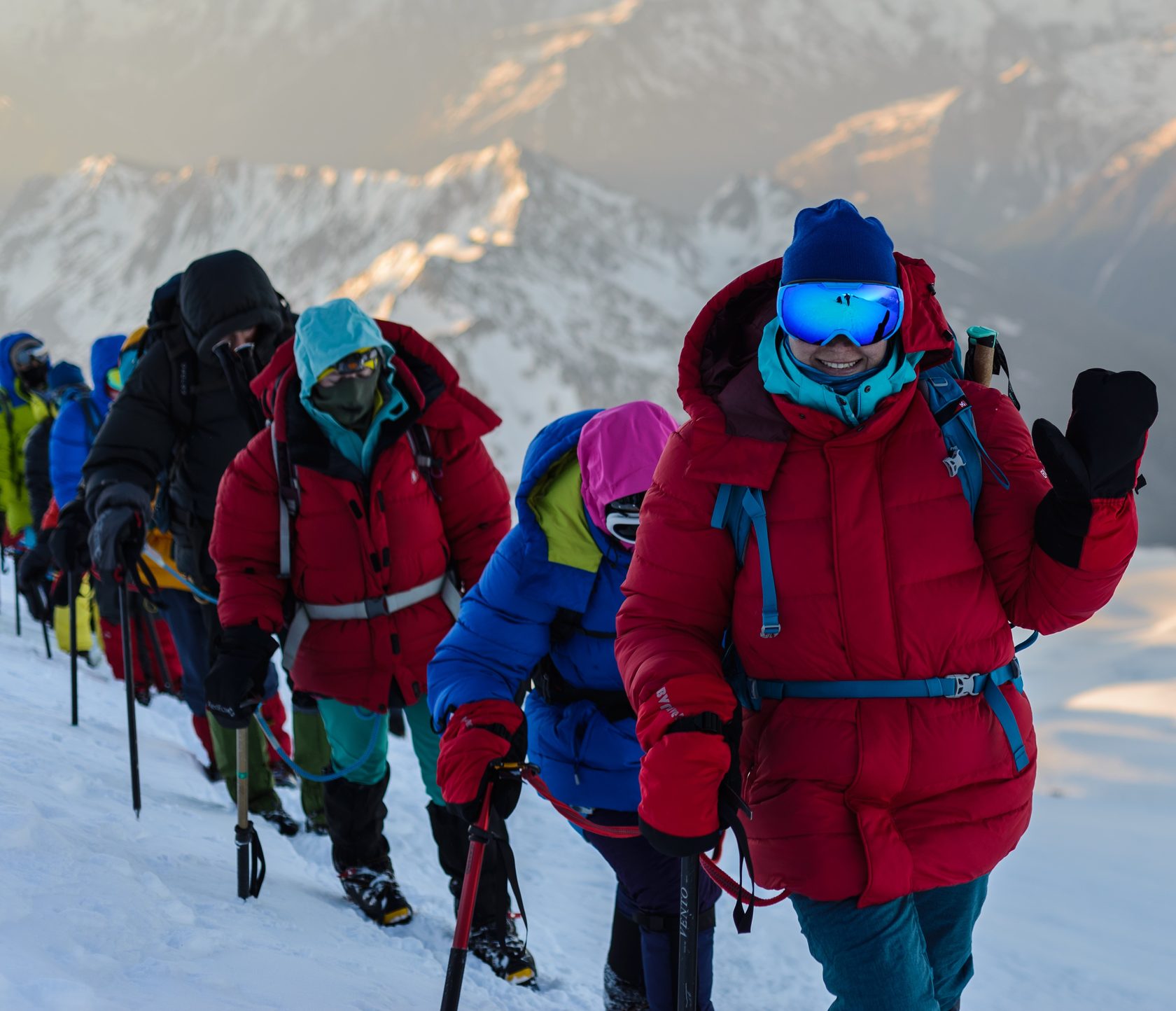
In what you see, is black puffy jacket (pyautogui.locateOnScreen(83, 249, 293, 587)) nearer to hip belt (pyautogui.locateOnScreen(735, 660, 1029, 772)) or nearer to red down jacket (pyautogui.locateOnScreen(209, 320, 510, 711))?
red down jacket (pyautogui.locateOnScreen(209, 320, 510, 711))

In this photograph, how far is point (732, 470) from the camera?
7.88ft

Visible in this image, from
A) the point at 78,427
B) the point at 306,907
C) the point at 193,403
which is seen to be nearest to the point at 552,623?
the point at 306,907

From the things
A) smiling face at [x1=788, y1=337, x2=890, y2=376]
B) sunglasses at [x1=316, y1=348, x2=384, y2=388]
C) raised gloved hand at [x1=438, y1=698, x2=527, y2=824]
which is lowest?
raised gloved hand at [x1=438, y1=698, x2=527, y2=824]

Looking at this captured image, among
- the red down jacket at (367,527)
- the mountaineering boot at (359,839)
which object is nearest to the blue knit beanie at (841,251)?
the red down jacket at (367,527)

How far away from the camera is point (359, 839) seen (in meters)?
4.61

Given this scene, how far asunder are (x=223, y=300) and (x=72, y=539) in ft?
5.59

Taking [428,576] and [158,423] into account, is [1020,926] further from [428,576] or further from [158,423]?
[158,423]

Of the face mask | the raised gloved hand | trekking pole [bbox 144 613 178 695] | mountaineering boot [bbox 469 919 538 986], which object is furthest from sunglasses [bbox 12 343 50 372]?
the raised gloved hand

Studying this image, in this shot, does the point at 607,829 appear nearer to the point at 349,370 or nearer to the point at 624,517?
the point at 624,517

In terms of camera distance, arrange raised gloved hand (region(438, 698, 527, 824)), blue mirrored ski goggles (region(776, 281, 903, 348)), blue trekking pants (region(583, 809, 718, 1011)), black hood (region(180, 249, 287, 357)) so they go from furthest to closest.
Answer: black hood (region(180, 249, 287, 357)) → blue trekking pants (region(583, 809, 718, 1011)) → raised gloved hand (region(438, 698, 527, 824)) → blue mirrored ski goggles (region(776, 281, 903, 348))

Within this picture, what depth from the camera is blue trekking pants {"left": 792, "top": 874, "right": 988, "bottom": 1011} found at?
2375 millimetres

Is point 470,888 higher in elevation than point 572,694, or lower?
lower

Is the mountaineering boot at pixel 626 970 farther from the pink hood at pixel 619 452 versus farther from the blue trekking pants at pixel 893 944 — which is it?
the pink hood at pixel 619 452

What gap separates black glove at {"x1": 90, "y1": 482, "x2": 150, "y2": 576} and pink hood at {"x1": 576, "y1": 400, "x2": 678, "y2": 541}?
2.62 m
